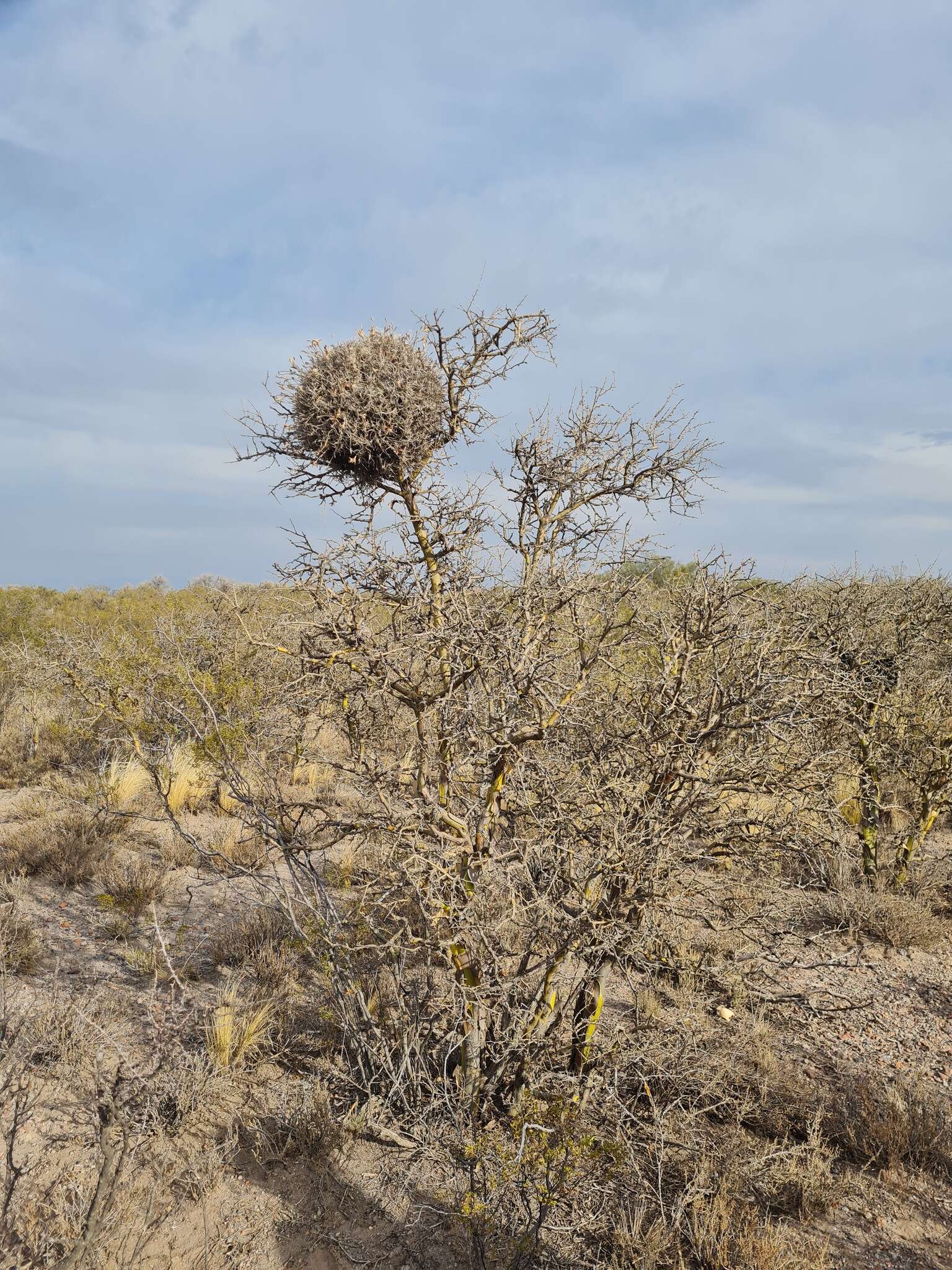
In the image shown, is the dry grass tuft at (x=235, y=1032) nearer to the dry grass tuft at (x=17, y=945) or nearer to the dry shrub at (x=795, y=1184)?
the dry grass tuft at (x=17, y=945)

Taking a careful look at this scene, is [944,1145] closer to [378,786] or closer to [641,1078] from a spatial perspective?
[641,1078]

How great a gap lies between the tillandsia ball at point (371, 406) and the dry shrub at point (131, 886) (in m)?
4.78

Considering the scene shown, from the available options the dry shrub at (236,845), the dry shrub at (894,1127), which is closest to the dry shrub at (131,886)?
the dry shrub at (236,845)

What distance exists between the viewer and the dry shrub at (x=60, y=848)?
23.1 feet

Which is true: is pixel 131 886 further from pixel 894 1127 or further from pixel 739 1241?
pixel 894 1127

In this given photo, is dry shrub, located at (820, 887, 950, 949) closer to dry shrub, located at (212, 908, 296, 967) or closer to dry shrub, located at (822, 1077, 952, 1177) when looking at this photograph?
dry shrub, located at (822, 1077, 952, 1177)

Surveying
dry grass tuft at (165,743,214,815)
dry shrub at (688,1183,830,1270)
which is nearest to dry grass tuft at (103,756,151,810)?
dry grass tuft at (165,743,214,815)

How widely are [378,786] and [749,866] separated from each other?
74.3 inches

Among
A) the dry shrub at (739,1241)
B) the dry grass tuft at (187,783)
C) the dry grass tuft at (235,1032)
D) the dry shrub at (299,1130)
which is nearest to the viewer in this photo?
the dry shrub at (739,1241)

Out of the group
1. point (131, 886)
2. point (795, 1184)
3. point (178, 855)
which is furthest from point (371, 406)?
point (178, 855)

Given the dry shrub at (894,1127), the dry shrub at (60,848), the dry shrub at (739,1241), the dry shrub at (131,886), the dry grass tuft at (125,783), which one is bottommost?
the dry shrub at (894,1127)

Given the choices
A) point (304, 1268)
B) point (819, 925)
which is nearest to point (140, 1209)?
point (304, 1268)

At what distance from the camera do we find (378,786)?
3.43 meters

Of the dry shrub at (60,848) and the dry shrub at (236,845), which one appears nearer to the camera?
the dry shrub at (60,848)
